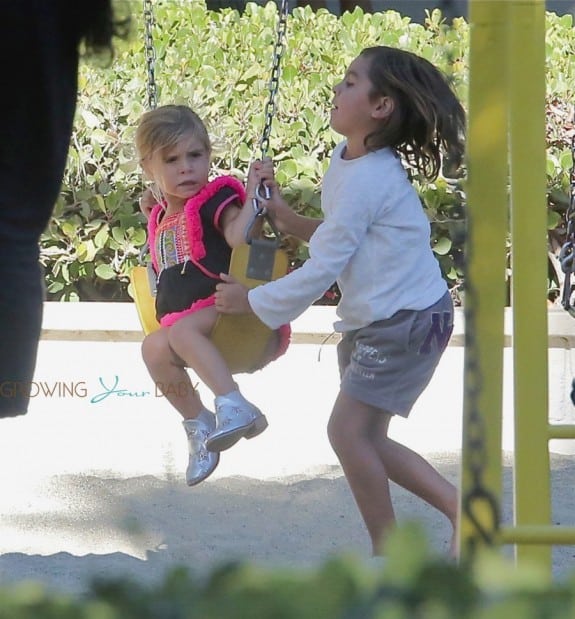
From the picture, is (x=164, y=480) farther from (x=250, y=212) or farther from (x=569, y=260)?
(x=569, y=260)

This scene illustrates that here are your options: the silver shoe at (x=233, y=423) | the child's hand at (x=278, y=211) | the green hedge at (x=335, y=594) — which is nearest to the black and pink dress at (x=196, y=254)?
the child's hand at (x=278, y=211)

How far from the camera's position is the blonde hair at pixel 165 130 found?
359 cm

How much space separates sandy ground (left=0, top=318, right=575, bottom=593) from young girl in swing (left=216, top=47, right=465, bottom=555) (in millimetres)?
360

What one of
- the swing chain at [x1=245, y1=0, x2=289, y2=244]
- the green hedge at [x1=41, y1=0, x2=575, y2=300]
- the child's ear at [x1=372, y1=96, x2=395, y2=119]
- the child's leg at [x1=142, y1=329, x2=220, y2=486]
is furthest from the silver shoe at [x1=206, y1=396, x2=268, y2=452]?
the green hedge at [x1=41, y1=0, x2=575, y2=300]

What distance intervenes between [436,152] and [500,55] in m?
1.47

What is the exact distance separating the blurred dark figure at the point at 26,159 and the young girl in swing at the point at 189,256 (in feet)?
→ 3.86

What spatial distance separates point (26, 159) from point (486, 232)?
33.9 inches

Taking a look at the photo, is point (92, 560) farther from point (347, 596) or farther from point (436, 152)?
point (347, 596)

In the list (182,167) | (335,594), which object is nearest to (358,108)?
(182,167)

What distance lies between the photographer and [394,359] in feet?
11.0

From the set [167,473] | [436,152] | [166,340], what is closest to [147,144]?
[166,340]

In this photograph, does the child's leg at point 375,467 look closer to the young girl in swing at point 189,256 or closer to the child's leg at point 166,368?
the young girl in swing at point 189,256

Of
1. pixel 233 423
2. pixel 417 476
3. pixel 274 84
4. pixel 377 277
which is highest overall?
pixel 274 84

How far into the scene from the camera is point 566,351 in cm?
577
